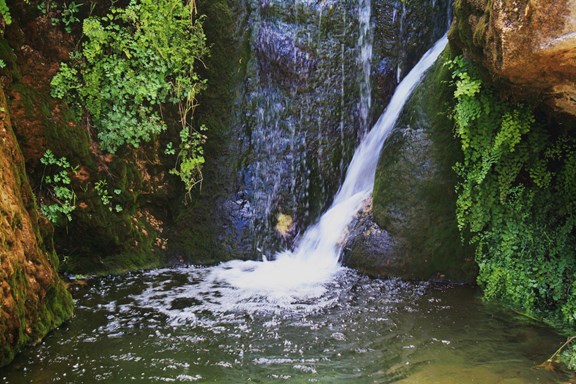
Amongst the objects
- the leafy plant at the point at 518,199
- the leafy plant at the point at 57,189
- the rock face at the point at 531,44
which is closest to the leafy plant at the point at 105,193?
the leafy plant at the point at 57,189

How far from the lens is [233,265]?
7512 mm

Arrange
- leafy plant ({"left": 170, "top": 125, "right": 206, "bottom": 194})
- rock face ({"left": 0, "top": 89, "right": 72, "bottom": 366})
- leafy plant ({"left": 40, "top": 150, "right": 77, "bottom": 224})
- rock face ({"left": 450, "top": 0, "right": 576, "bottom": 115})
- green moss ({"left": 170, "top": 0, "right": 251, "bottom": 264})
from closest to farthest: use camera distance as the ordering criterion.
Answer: rock face ({"left": 450, "top": 0, "right": 576, "bottom": 115}) < rock face ({"left": 0, "top": 89, "right": 72, "bottom": 366}) < leafy plant ({"left": 40, "top": 150, "right": 77, "bottom": 224}) < leafy plant ({"left": 170, "top": 125, "right": 206, "bottom": 194}) < green moss ({"left": 170, "top": 0, "right": 251, "bottom": 264})

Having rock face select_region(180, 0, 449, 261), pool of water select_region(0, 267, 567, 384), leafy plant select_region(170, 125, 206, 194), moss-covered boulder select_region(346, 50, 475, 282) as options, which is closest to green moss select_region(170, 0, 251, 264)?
rock face select_region(180, 0, 449, 261)

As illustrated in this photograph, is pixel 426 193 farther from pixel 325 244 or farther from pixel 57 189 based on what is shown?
pixel 57 189

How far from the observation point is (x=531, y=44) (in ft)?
13.6

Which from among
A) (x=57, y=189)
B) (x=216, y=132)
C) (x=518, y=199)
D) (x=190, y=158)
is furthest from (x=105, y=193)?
(x=518, y=199)

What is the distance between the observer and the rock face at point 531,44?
391cm

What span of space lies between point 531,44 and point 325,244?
4381 millimetres

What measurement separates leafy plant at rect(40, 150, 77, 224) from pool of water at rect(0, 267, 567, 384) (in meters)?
1.03

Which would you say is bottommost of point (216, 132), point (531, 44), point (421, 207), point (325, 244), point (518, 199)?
point (325, 244)

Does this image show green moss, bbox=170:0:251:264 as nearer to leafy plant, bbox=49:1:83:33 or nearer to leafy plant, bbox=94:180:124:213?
leafy plant, bbox=94:180:124:213

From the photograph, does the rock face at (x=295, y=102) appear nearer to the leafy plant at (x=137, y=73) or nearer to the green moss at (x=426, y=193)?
the leafy plant at (x=137, y=73)

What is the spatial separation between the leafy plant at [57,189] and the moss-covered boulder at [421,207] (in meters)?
3.99

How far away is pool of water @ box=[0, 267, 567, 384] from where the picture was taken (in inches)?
157
